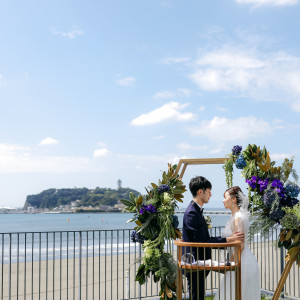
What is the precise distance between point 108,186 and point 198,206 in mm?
59202

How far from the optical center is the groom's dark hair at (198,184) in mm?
4754

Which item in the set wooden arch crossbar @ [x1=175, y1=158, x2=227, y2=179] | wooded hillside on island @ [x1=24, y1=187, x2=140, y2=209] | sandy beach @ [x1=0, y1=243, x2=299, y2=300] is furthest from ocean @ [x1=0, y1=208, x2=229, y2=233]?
wooden arch crossbar @ [x1=175, y1=158, x2=227, y2=179]

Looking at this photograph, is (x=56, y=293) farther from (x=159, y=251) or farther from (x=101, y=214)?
(x=101, y=214)

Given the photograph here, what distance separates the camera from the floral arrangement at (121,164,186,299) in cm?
518

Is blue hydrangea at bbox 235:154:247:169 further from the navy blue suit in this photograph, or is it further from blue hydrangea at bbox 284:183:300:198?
the navy blue suit

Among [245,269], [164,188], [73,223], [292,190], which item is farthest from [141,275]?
[73,223]

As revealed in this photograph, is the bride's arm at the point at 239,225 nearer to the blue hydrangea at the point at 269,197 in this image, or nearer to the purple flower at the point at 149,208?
the blue hydrangea at the point at 269,197

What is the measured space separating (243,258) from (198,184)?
90 cm

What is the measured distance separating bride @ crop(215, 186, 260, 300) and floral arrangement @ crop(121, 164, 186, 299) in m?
0.65

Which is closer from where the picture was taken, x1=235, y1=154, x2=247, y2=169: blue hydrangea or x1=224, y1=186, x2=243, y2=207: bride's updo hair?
x1=224, y1=186, x2=243, y2=207: bride's updo hair

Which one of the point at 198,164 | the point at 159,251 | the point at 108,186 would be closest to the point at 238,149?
the point at 198,164

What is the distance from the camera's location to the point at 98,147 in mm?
56188

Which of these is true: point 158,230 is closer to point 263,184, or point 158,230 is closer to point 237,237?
point 237,237

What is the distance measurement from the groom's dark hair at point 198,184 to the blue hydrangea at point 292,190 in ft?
3.19
